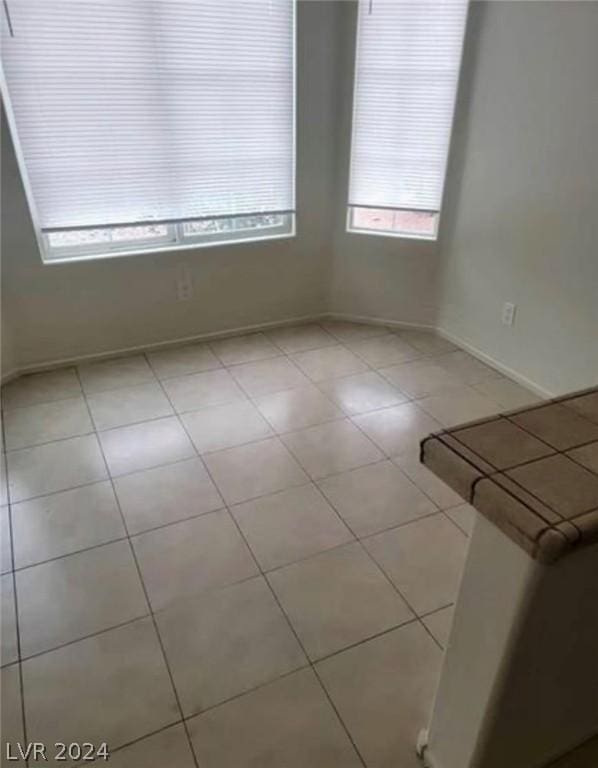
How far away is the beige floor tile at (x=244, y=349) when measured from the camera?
3.00 metres

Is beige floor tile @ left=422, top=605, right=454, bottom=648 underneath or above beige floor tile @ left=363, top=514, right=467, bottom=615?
underneath

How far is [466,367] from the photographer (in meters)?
2.91

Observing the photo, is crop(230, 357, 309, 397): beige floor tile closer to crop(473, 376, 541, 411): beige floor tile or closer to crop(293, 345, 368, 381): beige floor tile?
crop(293, 345, 368, 381): beige floor tile

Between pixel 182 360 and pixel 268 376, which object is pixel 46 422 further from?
pixel 268 376

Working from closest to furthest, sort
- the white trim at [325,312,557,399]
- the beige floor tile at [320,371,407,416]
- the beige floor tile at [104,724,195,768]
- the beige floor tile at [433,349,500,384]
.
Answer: the beige floor tile at [104,724,195,768] → the beige floor tile at [320,371,407,416] → the white trim at [325,312,557,399] → the beige floor tile at [433,349,500,384]

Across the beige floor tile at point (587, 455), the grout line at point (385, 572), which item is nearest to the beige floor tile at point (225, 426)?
the grout line at point (385, 572)

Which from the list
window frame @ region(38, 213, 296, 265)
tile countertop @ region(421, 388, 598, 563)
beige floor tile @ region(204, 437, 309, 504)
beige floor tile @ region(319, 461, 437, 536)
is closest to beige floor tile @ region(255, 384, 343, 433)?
beige floor tile @ region(204, 437, 309, 504)

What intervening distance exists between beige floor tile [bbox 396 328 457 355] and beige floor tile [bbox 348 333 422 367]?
0.15 ft

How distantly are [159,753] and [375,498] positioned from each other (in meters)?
1.06

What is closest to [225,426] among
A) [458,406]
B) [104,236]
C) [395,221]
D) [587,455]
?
[458,406]

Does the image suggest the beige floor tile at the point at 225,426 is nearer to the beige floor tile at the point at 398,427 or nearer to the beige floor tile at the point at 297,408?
the beige floor tile at the point at 297,408

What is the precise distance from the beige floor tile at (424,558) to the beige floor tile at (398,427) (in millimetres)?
436

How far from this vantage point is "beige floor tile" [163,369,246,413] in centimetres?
258

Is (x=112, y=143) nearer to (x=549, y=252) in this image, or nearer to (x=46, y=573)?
(x=46, y=573)
